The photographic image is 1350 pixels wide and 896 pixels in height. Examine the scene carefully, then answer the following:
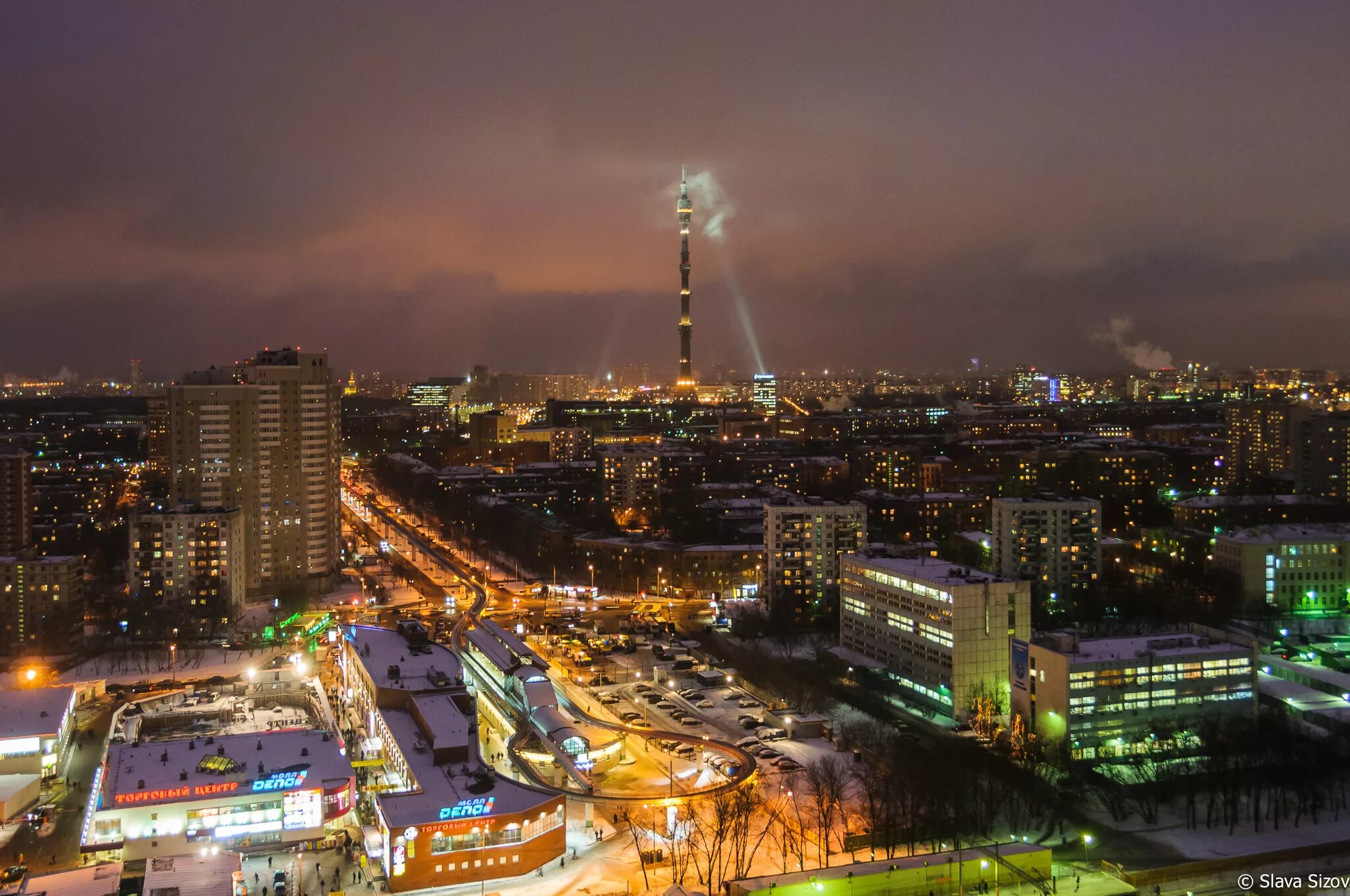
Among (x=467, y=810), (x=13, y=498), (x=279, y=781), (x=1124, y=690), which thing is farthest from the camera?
(x=13, y=498)

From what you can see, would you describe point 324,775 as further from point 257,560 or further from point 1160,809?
point 257,560

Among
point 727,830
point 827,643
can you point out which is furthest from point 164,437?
point 727,830

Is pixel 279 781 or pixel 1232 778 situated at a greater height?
pixel 279 781

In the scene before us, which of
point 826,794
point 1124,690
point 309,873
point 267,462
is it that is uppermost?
point 267,462

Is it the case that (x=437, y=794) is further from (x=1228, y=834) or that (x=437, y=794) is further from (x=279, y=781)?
(x=1228, y=834)

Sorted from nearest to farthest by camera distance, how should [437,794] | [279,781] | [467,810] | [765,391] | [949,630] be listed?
[467,810]
[437,794]
[279,781]
[949,630]
[765,391]

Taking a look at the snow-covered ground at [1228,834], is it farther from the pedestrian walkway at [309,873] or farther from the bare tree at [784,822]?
the pedestrian walkway at [309,873]

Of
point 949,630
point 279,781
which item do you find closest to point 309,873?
point 279,781

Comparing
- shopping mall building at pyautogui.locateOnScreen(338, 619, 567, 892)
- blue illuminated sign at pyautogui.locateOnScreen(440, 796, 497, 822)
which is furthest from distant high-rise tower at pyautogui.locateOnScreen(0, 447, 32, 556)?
blue illuminated sign at pyautogui.locateOnScreen(440, 796, 497, 822)

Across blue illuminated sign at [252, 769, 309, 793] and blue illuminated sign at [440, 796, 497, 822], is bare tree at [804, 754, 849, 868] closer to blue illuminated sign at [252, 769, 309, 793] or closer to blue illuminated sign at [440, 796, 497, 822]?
blue illuminated sign at [440, 796, 497, 822]
